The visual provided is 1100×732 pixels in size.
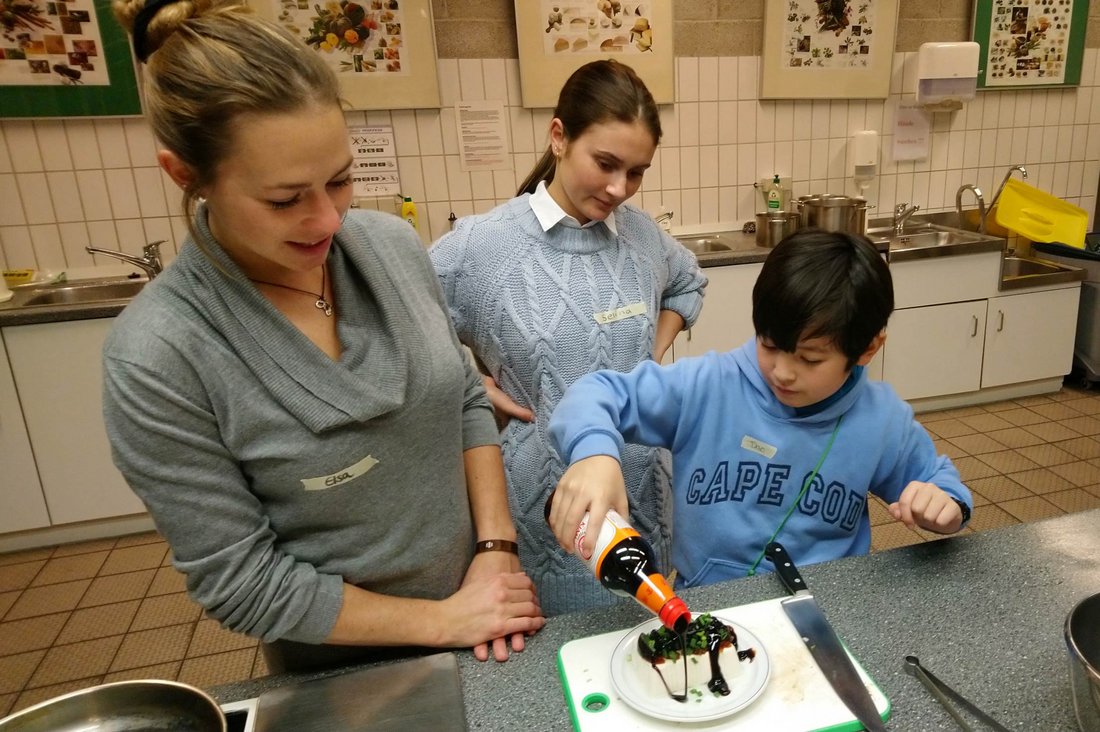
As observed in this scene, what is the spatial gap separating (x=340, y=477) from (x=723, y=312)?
251 cm

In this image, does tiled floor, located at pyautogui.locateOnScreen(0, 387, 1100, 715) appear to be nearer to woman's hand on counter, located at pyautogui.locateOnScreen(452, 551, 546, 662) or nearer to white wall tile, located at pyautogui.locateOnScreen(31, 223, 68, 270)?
white wall tile, located at pyautogui.locateOnScreen(31, 223, 68, 270)

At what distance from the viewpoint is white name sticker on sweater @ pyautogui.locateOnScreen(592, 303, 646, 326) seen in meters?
1.36

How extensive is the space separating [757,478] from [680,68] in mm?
2688

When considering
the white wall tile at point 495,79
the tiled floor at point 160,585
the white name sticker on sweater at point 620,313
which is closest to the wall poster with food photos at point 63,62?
the white wall tile at point 495,79

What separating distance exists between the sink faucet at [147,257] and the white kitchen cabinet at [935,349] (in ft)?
10.3

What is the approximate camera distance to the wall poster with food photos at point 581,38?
120 inches

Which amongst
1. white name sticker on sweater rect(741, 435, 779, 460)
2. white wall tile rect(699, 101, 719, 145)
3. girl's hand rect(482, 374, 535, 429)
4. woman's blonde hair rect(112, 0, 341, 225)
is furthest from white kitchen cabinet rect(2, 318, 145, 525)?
white wall tile rect(699, 101, 719, 145)

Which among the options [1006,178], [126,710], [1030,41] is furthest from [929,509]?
[1030,41]

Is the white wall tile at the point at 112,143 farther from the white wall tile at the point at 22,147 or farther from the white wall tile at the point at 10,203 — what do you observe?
the white wall tile at the point at 10,203

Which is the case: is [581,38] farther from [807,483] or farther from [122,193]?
[807,483]

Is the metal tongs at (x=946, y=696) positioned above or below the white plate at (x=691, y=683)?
below

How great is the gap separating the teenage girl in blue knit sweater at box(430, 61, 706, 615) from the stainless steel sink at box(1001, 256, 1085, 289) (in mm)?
2779

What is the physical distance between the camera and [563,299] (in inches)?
53.2

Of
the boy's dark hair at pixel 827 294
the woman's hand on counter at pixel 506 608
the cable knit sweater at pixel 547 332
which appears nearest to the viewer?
the woman's hand on counter at pixel 506 608
